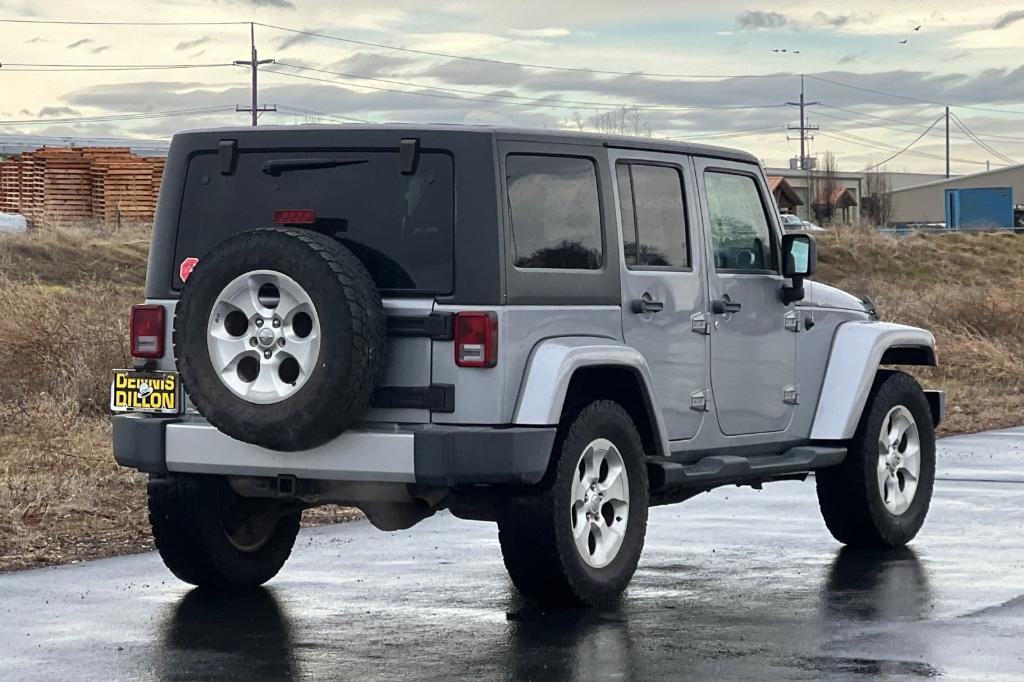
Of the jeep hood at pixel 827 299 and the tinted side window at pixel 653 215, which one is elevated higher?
the tinted side window at pixel 653 215

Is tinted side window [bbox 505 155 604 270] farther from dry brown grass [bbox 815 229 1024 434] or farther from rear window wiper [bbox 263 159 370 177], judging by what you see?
dry brown grass [bbox 815 229 1024 434]

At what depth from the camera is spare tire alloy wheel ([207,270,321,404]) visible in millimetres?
7574

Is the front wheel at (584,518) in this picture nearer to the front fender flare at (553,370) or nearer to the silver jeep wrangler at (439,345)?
the silver jeep wrangler at (439,345)

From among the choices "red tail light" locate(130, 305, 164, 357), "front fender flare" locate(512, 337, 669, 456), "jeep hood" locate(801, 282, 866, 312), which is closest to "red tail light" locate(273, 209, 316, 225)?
"red tail light" locate(130, 305, 164, 357)

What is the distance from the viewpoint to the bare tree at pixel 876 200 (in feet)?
357

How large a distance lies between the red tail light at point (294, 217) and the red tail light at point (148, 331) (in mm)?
741

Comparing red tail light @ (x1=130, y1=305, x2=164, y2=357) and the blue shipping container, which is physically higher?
the blue shipping container

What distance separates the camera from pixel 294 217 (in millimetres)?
8031

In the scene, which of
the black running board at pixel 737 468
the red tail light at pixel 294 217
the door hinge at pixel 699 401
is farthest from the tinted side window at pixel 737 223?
the red tail light at pixel 294 217

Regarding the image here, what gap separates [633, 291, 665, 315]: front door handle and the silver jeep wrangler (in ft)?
0.06

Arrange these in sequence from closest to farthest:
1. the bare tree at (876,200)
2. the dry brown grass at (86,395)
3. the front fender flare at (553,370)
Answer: the front fender flare at (553,370) < the dry brown grass at (86,395) < the bare tree at (876,200)

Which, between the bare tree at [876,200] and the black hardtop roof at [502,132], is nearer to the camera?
the black hardtop roof at [502,132]

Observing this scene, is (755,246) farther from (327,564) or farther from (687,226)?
(327,564)

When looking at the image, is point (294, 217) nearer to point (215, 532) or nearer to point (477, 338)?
point (477, 338)
